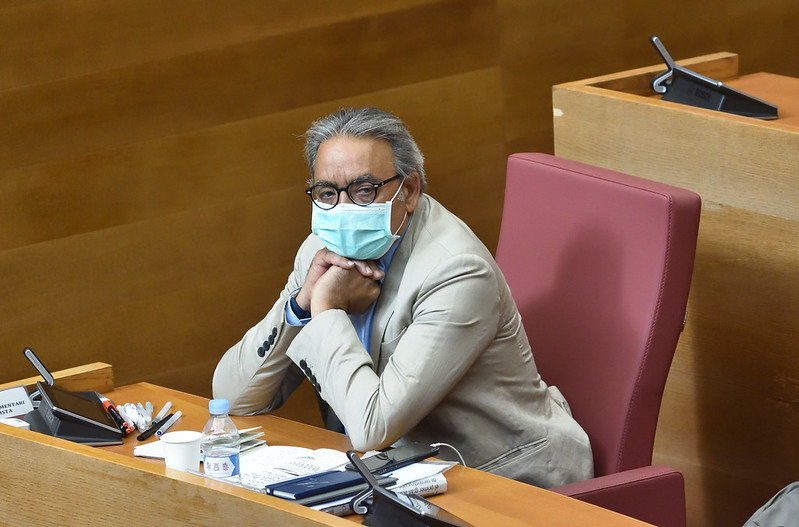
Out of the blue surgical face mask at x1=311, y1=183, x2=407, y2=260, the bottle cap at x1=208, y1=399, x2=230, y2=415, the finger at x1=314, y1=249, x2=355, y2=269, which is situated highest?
the blue surgical face mask at x1=311, y1=183, x2=407, y2=260

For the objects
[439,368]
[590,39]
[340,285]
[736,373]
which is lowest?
[736,373]

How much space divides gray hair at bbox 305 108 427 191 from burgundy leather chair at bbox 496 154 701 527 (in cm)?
37

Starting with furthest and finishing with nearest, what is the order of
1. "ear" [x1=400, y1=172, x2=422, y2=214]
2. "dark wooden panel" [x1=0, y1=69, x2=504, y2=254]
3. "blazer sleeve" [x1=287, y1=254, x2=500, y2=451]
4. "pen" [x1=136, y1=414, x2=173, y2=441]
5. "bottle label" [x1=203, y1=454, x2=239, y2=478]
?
"dark wooden panel" [x1=0, y1=69, x2=504, y2=254] < "ear" [x1=400, y1=172, x2=422, y2=214] < "pen" [x1=136, y1=414, x2=173, y2=441] < "blazer sleeve" [x1=287, y1=254, x2=500, y2=451] < "bottle label" [x1=203, y1=454, x2=239, y2=478]

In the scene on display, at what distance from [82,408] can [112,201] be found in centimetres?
117

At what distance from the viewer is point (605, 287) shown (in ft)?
7.74

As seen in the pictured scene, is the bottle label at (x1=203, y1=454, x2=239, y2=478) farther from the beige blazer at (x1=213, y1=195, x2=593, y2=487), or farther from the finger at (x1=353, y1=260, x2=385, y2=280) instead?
the finger at (x1=353, y1=260, x2=385, y2=280)

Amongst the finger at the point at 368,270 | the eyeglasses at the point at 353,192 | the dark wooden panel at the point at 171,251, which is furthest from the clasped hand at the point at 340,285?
the dark wooden panel at the point at 171,251

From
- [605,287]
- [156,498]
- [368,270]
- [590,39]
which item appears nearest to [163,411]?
[368,270]

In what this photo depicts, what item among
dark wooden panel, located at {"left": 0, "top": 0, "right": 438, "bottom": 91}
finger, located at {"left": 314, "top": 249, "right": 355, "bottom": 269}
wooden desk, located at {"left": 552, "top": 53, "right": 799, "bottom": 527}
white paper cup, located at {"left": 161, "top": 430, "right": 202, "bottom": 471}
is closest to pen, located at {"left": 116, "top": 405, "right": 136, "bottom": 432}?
white paper cup, located at {"left": 161, "top": 430, "right": 202, "bottom": 471}

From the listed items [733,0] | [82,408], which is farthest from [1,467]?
[733,0]

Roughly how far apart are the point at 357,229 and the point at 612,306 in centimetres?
54

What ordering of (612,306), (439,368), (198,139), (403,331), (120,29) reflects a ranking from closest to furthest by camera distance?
(439,368) < (403,331) < (612,306) < (120,29) < (198,139)

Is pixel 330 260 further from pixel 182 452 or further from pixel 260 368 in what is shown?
pixel 182 452

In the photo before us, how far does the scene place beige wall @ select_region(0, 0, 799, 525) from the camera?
3166 mm
